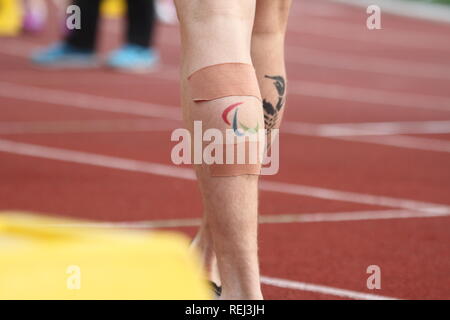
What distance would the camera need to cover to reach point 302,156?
6.30 m

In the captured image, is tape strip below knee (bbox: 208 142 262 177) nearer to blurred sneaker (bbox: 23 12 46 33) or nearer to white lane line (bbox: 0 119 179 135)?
white lane line (bbox: 0 119 179 135)

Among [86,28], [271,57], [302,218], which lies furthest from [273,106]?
[86,28]

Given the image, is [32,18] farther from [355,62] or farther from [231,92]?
[231,92]

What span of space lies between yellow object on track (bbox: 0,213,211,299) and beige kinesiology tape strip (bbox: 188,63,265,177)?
2.76ft

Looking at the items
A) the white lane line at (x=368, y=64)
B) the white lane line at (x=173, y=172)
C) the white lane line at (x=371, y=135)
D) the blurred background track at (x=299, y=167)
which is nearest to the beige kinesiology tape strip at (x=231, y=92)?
the blurred background track at (x=299, y=167)

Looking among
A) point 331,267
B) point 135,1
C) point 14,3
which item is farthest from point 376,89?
point 331,267

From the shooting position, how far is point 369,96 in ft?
30.1

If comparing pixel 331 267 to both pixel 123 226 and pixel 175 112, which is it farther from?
pixel 175 112

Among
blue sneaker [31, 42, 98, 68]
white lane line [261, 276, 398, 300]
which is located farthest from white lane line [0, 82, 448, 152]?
white lane line [261, 276, 398, 300]

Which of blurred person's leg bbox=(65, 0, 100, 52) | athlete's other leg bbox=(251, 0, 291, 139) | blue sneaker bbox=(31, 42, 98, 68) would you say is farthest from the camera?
blurred person's leg bbox=(65, 0, 100, 52)

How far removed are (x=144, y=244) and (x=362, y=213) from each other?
3.03m

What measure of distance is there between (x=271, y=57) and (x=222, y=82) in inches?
21.4

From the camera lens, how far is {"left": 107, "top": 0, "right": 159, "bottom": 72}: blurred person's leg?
10.2 metres

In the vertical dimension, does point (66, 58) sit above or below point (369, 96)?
above
